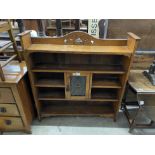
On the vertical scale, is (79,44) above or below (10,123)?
above

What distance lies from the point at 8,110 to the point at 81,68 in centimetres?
93

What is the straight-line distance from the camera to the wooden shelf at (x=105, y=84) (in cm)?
170


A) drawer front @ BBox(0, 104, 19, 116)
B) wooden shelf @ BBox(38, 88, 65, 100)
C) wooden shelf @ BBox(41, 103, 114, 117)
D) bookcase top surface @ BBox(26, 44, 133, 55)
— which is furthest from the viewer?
wooden shelf @ BBox(41, 103, 114, 117)

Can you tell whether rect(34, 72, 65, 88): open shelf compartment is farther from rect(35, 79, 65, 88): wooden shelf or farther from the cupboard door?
the cupboard door

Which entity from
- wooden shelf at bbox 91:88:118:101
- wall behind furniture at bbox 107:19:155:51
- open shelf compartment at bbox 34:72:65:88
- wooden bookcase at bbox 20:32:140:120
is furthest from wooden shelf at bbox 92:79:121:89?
wall behind furniture at bbox 107:19:155:51

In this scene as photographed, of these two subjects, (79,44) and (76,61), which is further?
(76,61)

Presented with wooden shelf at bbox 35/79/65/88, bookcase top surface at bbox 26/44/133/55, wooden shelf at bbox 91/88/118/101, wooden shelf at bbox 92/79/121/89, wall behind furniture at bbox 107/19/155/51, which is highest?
wall behind furniture at bbox 107/19/155/51

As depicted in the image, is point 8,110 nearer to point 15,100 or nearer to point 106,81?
point 15,100

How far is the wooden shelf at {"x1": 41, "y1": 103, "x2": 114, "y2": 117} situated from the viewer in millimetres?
1997

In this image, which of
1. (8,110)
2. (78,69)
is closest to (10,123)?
(8,110)

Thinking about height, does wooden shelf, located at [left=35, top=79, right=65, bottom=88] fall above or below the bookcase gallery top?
below

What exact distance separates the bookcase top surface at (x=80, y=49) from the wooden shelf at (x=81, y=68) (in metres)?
0.24

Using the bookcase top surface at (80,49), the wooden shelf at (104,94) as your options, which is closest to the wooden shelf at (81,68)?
the bookcase top surface at (80,49)

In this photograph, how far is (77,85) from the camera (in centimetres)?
169
